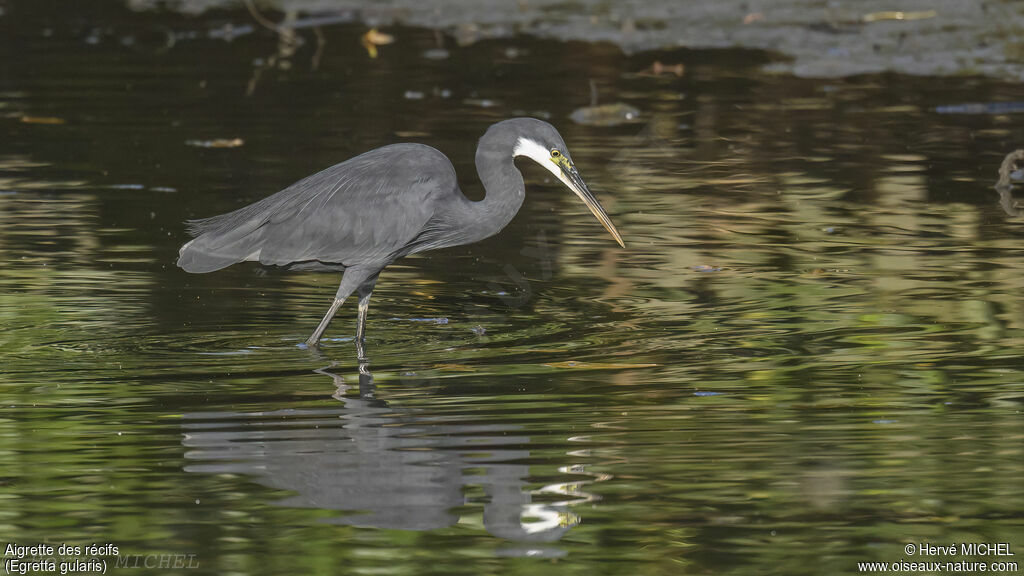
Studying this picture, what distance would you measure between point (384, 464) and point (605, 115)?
11.0m

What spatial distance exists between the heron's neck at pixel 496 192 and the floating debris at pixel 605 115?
7.93 meters

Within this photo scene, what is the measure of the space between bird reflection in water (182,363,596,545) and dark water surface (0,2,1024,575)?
0.02 metres

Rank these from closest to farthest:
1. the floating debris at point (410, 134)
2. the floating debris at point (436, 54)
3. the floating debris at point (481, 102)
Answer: the floating debris at point (410, 134) < the floating debris at point (481, 102) < the floating debris at point (436, 54)

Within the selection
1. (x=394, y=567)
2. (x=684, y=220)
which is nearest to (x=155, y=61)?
(x=684, y=220)

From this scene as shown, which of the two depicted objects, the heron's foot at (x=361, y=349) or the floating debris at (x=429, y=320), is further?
the floating debris at (x=429, y=320)

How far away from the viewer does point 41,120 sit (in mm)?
17156

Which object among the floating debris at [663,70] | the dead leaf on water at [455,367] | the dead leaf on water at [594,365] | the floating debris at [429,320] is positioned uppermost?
the floating debris at [663,70]

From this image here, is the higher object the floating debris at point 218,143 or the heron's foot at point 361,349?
the floating debris at point 218,143

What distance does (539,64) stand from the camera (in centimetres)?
Answer: 2127

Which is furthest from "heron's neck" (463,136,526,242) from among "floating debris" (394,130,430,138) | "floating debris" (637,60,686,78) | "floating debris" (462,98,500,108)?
"floating debris" (637,60,686,78)

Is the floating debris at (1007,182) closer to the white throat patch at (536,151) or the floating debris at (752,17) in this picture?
the white throat patch at (536,151)

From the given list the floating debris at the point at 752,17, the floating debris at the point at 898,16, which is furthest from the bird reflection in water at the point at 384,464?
the floating debris at the point at 752,17

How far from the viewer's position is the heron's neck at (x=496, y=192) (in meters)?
9.31

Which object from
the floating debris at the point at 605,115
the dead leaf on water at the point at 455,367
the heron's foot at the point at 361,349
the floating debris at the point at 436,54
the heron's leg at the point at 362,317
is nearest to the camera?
the dead leaf on water at the point at 455,367
